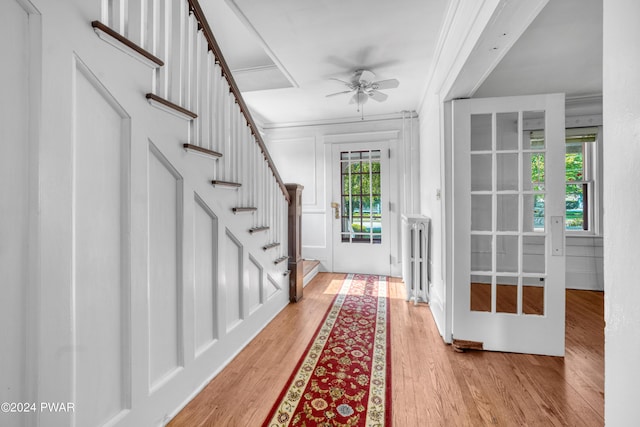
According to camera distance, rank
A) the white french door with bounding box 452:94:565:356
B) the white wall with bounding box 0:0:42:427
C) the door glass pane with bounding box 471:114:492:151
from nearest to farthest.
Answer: the white wall with bounding box 0:0:42:427 < the white french door with bounding box 452:94:565:356 < the door glass pane with bounding box 471:114:492:151

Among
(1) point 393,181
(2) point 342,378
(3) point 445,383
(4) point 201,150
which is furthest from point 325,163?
(3) point 445,383

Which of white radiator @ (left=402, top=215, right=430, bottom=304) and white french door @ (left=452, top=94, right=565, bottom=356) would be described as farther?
white radiator @ (left=402, top=215, right=430, bottom=304)

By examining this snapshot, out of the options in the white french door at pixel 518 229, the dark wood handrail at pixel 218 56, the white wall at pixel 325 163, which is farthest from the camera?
the white wall at pixel 325 163

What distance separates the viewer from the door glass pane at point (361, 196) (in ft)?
15.4

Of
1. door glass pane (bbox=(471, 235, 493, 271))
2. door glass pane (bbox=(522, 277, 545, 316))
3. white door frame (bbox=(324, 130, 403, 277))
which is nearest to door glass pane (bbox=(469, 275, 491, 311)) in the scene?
door glass pane (bbox=(522, 277, 545, 316))

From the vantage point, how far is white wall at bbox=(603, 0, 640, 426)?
24.7 inches

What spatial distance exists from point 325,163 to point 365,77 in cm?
197

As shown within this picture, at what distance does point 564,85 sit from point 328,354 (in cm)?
385

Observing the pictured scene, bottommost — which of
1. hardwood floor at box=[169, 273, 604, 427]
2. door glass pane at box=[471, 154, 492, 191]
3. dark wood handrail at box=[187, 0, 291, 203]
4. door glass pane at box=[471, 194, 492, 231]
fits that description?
hardwood floor at box=[169, 273, 604, 427]

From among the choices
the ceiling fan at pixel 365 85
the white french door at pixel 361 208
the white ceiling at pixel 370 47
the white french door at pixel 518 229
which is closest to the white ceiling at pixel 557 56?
the white ceiling at pixel 370 47

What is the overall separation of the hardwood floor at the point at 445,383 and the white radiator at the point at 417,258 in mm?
709

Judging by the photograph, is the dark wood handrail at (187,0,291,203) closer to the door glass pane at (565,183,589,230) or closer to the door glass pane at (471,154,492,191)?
the door glass pane at (471,154,492,191)

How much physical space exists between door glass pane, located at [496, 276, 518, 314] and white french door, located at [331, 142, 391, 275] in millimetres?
1675

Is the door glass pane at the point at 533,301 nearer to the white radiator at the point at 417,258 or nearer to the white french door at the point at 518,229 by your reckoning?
the white french door at the point at 518,229
